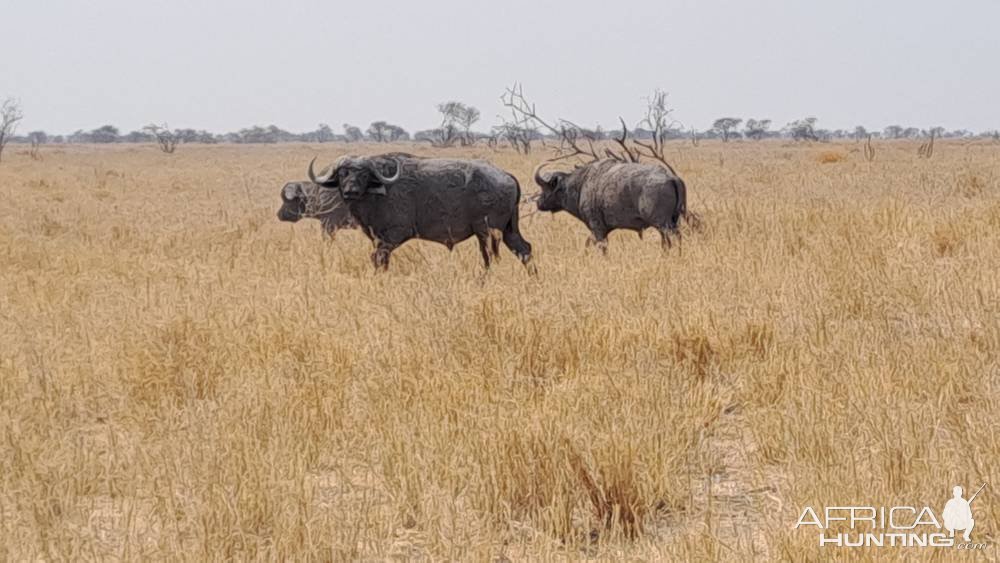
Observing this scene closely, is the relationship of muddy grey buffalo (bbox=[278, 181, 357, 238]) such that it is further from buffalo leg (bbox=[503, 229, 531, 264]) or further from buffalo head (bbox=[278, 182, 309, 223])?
buffalo leg (bbox=[503, 229, 531, 264])

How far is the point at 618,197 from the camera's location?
980cm

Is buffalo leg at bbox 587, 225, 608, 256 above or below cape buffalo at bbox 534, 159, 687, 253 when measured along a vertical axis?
below

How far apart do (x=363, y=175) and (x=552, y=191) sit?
9.77 ft

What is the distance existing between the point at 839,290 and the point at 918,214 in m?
3.45

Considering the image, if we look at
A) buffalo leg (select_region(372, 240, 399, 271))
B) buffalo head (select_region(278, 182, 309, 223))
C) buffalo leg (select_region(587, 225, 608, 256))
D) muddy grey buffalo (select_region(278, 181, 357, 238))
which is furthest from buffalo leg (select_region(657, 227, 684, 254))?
buffalo head (select_region(278, 182, 309, 223))

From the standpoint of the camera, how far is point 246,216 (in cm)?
1647

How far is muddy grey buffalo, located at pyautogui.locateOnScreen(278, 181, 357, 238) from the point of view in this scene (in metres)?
12.2

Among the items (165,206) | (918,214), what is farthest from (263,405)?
(165,206)

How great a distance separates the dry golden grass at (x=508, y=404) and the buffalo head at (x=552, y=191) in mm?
2974

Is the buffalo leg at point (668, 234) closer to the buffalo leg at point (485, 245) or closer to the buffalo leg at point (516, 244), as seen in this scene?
the buffalo leg at point (516, 244)

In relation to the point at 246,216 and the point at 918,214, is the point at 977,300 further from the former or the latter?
the point at 246,216

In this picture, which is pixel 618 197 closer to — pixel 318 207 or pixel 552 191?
pixel 552 191

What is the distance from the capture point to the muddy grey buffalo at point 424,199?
888cm

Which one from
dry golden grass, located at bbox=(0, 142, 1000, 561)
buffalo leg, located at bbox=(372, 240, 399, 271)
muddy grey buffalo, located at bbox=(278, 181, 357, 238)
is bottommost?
dry golden grass, located at bbox=(0, 142, 1000, 561)
